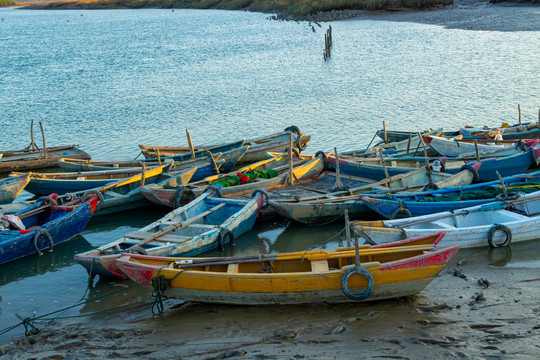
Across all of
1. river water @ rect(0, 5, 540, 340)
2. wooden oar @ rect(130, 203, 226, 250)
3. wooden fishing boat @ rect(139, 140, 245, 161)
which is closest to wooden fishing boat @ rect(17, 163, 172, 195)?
river water @ rect(0, 5, 540, 340)

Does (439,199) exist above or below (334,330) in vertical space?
above

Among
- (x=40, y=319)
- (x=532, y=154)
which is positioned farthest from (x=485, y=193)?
(x=40, y=319)

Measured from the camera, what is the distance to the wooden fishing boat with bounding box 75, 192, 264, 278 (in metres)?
11.1

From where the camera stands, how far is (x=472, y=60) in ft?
127

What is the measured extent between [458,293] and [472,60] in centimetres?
3242

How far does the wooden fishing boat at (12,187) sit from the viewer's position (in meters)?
16.4

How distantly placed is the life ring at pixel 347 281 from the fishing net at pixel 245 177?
732cm

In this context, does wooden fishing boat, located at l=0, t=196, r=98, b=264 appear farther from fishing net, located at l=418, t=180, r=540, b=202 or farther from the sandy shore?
fishing net, located at l=418, t=180, r=540, b=202

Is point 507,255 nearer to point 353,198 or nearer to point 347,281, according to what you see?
point 353,198

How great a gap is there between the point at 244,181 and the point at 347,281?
743 cm

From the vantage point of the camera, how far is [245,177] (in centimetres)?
1616

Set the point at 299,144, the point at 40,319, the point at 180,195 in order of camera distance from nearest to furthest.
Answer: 1. the point at 40,319
2. the point at 180,195
3. the point at 299,144

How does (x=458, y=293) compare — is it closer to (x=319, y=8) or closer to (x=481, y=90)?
(x=481, y=90)

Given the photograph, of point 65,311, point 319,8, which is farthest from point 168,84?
point 319,8
